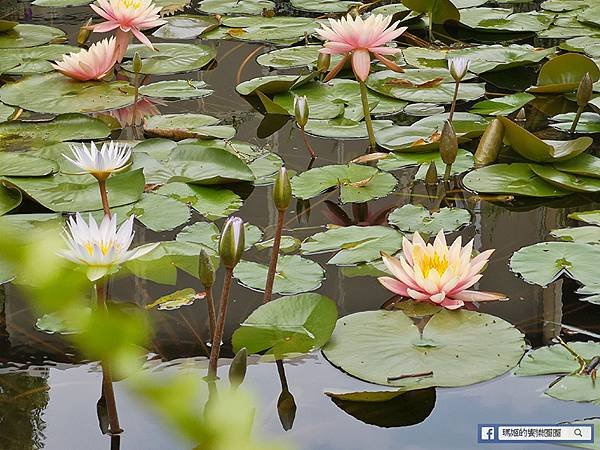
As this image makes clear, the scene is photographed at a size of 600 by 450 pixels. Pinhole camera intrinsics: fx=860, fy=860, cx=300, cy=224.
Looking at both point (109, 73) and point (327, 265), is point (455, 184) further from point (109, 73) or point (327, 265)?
point (109, 73)

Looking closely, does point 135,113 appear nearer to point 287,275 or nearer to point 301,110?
point 301,110

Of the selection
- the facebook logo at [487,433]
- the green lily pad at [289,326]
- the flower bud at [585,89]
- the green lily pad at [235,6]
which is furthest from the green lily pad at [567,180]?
the green lily pad at [235,6]

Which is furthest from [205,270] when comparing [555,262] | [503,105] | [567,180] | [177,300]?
[503,105]

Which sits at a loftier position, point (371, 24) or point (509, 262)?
point (371, 24)

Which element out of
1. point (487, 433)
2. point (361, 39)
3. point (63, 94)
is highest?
point (361, 39)

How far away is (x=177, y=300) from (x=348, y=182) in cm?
65

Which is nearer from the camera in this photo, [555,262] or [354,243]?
[555,262]

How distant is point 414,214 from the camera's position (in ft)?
6.08

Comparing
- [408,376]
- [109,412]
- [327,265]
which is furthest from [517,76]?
[109,412]

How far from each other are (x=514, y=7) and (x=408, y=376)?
2897 millimetres

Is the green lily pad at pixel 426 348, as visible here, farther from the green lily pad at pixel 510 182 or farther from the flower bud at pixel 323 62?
the flower bud at pixel 323 62

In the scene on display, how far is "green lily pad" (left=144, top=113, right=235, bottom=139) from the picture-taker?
2303 millimetres

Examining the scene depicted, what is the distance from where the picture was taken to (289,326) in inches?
54.7

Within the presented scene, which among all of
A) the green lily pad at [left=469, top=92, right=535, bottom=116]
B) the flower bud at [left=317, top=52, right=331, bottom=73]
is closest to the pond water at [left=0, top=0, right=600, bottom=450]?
the green lily pad at [left=469, top=92, right=535, bottom=116]
